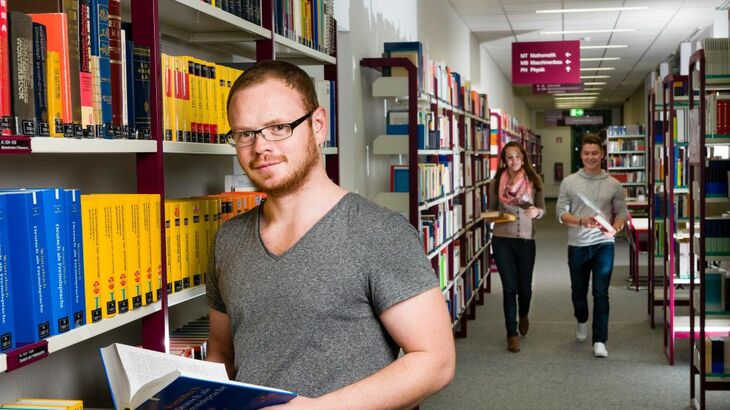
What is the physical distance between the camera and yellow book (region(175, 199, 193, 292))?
7.45ft

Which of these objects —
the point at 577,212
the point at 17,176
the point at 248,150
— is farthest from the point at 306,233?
the point at 577,212

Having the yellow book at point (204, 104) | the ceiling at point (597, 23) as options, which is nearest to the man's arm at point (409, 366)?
the yellow book at point (204, 104)

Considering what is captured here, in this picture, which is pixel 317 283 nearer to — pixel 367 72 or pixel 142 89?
pixel 142 89

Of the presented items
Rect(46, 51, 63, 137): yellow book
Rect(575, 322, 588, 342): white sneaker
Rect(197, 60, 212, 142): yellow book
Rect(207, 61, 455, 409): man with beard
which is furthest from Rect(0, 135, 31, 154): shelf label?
Rect(575, 322, 588, 342): white sneaker

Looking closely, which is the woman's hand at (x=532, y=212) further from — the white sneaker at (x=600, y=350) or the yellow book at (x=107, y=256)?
the yellow book at (x=107, y=256)

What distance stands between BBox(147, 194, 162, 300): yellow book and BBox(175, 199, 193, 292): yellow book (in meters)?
0.16

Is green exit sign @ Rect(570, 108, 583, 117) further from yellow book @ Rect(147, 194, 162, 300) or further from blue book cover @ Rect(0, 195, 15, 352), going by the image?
blue book cover @ Rect(0, 195, 15, 352)

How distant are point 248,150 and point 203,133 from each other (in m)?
0.66

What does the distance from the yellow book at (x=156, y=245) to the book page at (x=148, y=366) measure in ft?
1.29

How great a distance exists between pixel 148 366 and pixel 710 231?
3.82 metres

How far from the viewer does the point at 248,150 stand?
72.1 inches

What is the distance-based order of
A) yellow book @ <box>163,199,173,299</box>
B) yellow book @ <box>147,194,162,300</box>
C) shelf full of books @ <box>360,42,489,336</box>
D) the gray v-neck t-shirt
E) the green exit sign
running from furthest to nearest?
the green exit sign, shelf full of books @ <box>360,42,489,336</box>, yellow book @ <box>163,199,173,299</box>, yellow book @ <box>147,194,162,300</box>, the gray v-neck t-shirt

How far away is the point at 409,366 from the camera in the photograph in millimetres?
1687

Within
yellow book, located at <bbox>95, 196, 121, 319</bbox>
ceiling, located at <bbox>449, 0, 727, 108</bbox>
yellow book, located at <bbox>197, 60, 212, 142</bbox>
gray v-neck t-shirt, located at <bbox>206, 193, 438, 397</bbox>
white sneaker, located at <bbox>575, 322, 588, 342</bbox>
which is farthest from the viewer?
ceiling, located at <bbox>449, 0, 727, 108</bbox>
